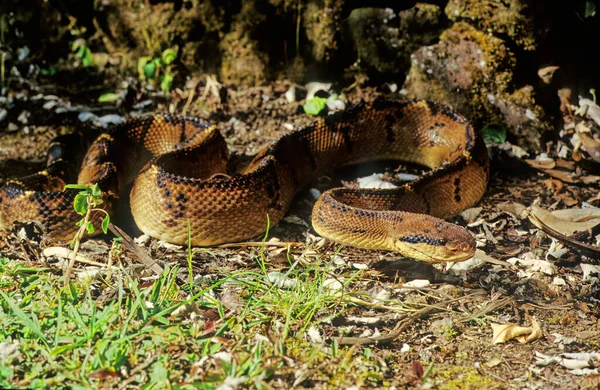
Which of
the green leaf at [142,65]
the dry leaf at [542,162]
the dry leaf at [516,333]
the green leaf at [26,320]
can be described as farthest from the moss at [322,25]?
the green leaf at [26,320]

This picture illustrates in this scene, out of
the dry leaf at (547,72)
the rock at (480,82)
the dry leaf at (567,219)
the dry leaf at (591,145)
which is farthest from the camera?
the dry leaf at (547,72)

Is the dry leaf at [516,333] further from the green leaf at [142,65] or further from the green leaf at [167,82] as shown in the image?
the green leaf at [142,65]

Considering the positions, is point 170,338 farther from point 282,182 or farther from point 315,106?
point 315,106

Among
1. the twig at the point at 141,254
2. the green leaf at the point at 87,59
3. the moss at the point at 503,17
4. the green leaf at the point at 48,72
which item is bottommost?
the twig at the point at 141,254

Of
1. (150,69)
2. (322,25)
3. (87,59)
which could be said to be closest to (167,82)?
(150,69)

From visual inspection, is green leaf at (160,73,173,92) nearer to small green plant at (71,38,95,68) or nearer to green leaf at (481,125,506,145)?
small green plant at (71,38,95,68)

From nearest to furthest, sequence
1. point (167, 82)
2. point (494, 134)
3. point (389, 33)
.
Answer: point (494, 134) → point (389, 33) → point (167, 82)

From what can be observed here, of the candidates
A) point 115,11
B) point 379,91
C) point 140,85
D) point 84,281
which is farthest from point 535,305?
point 115,11
